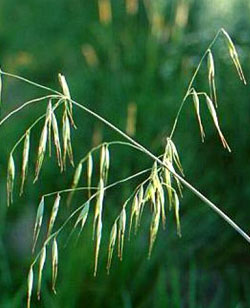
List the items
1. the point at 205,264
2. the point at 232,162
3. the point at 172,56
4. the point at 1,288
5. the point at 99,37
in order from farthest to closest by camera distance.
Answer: the point at 99,37
the point at 172,56
the point at 232,162
the point at 205,264
the point at 1,288

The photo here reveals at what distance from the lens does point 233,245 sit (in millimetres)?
2080

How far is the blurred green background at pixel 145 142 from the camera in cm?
184

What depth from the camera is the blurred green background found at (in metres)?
1.84

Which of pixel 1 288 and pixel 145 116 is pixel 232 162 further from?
pixel 1 288

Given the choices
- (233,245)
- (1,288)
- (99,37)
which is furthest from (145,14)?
(1,288)

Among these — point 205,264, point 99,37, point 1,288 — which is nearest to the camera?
point 1,288

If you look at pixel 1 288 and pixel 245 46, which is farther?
pixel 245 46

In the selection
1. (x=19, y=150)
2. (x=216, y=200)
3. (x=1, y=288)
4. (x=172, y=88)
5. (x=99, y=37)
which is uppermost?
(x=99, y=37)

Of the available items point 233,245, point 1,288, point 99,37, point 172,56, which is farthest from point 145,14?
point 1,288

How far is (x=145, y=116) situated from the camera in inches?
95.2

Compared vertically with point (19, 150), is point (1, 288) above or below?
below

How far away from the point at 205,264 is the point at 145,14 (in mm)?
1339

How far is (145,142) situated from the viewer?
234 cm

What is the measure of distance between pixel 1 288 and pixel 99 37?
47.9 inches
